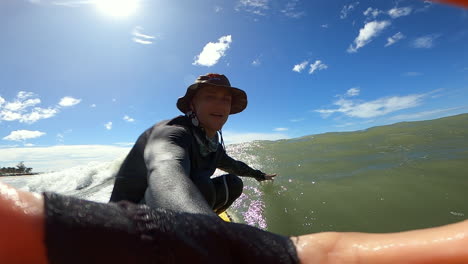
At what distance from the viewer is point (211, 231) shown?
49 cm

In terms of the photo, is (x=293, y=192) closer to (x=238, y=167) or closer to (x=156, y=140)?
(x=238, y=167)

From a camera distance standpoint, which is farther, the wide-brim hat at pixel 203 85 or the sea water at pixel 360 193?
the sea water at pixel 360 193

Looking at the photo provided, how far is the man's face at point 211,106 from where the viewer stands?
2312 mm

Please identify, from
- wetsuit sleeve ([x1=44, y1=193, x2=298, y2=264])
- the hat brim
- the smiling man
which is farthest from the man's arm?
wetsuit sleeve ([x1=44, y1=193, x2=298, y2=264])

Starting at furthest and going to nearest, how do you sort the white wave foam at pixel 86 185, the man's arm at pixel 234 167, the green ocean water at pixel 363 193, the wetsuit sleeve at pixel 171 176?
1. the white wave foam at pixel 86 185
2. the man's arm at pixel 234 167
3. the green ocean water at pixel 363 193
4. the wetsuit sleeve at pixel 171 176

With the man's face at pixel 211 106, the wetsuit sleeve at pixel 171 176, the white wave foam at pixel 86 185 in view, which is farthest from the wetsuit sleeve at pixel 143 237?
the white wave foam at pixel 86 185

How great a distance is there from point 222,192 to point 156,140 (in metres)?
1.10

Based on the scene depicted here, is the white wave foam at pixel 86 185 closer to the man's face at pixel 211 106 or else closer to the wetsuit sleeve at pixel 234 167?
the wetsuit sleeve at pixel 234 167

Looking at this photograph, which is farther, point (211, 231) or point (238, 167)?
point (238, 167)

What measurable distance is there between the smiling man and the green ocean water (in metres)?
1.16

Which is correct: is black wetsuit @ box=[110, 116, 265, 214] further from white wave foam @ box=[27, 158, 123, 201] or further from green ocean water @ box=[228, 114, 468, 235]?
white wave foam @ box=[27, 158, 123, 201]

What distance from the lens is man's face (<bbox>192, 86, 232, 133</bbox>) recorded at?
231 centimetres

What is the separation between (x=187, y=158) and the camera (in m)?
1.48

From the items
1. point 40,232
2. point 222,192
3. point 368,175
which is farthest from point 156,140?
point 368,175
